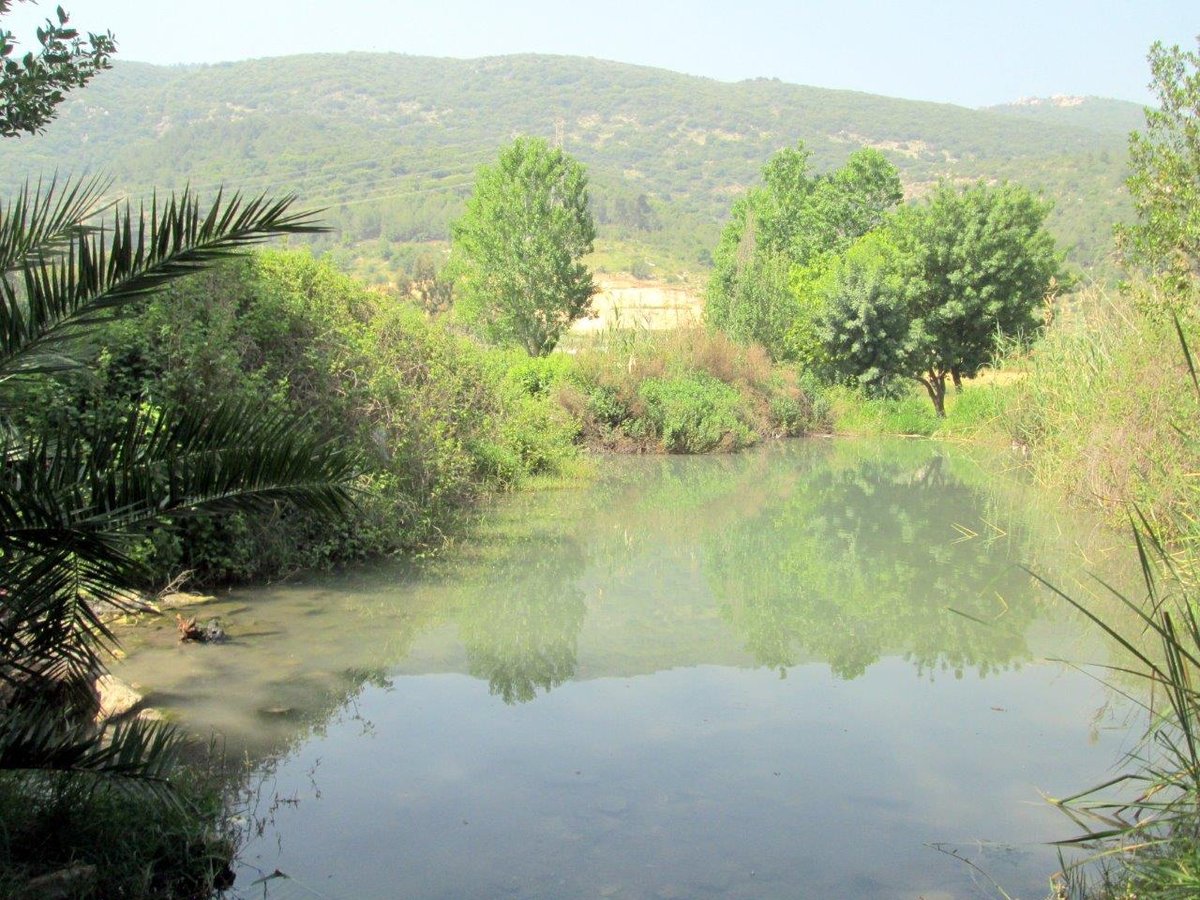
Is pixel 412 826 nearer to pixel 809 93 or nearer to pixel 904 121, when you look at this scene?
pixel 904 121

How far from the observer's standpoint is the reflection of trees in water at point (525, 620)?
8.51 meters

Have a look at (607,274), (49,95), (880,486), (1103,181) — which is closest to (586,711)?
(49,95)

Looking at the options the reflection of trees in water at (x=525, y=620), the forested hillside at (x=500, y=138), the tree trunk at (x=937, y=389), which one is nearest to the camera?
the reflection of trees in water at (x=525, y=620)

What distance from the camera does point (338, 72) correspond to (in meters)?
160

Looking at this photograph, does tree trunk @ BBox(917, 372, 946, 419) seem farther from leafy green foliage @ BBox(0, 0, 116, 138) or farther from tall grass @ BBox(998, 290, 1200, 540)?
leafy green foliage @ BBox(0, 0, 116, 138)

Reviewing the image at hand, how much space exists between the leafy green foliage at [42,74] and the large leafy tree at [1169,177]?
9.22 metres

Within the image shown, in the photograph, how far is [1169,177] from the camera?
36.4ft

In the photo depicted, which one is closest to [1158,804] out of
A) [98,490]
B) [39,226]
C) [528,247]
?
[98,490]

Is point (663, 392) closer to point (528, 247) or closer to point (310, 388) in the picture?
point (310, 388)

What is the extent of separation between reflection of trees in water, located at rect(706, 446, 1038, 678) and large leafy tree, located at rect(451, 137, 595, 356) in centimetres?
2754

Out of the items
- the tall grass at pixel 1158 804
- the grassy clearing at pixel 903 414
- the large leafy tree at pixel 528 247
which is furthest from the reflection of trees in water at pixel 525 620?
the large leafy tree at pixel 528 247

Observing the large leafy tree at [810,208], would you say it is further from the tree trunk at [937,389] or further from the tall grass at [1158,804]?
the tall grass at [1158,804]

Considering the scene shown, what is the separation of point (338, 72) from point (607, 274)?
10119 cm

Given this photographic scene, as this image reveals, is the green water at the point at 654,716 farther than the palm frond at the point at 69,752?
Yes
